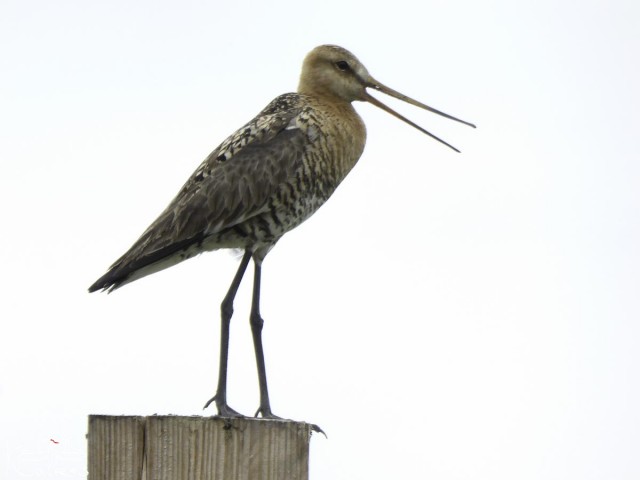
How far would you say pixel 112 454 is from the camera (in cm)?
523

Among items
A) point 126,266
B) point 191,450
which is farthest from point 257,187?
point 191,450

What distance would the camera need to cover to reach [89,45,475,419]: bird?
8930 millimetres

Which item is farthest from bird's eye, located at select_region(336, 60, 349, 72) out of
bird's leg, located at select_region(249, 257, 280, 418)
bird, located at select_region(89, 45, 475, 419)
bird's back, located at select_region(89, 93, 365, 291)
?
bird's leg, located at select_region(249, 257, 280, 418)

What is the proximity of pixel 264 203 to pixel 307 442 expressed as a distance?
13.6ft

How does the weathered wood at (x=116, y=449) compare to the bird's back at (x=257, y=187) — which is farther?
the bird's back at (x=257, y=187)

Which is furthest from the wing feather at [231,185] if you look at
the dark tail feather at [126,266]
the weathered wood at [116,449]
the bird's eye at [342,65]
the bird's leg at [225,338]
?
the weathered wood at [116,449]

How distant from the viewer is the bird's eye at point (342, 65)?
408 inches

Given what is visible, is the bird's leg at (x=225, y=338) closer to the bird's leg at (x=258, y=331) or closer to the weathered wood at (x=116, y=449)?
the bird's leg at (x=258, y=331)

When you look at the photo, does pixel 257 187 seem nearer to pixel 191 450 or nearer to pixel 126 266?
pixel 126 266

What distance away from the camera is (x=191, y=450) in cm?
522

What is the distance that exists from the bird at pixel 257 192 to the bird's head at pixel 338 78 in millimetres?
315

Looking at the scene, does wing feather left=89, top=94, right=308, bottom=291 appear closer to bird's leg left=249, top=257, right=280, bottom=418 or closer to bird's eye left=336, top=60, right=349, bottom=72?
bird's leg left=249, top=257, right=280, bottom=418

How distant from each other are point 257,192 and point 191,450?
13.9ft

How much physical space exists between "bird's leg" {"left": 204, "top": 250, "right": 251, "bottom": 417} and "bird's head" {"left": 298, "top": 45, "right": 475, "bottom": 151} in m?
1.80
